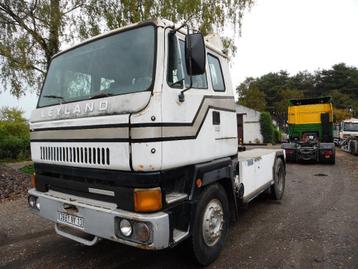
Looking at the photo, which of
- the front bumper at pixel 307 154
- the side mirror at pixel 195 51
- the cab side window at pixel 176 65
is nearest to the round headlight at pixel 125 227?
the cab side window at pixel 176 65

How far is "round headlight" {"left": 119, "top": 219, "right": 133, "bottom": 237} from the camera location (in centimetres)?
262

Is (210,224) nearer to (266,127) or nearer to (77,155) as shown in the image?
(77,155)

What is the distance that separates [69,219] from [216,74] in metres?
2.45

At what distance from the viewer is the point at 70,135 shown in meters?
3.08

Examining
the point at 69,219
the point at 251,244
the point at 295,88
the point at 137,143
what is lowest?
the point at 251,244

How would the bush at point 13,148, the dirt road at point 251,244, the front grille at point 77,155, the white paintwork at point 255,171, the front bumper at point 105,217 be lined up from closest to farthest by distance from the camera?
the front bumper at point 105,217 < the front grille at point 77,155 < the dirt road at point 251,244 < the white paintwork at point 255,171 < the bush at point 13,148

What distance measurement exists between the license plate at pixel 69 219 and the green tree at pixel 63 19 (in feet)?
25.5

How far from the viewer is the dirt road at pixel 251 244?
3502 mm

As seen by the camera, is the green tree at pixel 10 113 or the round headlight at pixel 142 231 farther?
the green tree at pixel 10 113

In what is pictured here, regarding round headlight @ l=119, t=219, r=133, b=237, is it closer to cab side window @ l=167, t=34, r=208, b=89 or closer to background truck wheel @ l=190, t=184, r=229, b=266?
background truck wheel @ l=190, t=184, r=229, b=266

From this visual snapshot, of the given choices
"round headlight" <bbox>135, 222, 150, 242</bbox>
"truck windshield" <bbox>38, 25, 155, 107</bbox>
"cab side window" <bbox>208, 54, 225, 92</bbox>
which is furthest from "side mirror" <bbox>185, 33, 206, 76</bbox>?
"round headlight" <bbox>135, 222, 150, 242</bbox>

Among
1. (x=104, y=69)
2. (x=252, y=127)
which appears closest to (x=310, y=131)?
(x=104, y=69)

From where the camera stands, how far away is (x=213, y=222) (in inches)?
135

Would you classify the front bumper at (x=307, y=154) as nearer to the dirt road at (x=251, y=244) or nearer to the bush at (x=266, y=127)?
the dirt road at (x=251, y=244)
